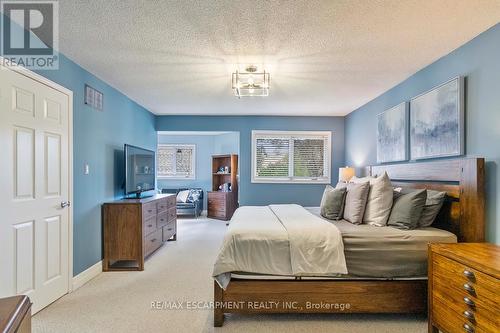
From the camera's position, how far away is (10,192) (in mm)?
2217

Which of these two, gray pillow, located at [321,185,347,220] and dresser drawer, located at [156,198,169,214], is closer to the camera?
gray pillow, located at [321,185,347,220]

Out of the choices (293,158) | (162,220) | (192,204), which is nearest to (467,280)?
(162,220)

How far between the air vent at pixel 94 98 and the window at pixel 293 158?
316 cm

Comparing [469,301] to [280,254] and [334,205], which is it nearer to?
[280,254]

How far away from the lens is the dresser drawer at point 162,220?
4.31 metres

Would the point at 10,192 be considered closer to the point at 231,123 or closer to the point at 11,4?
the point at 11,4

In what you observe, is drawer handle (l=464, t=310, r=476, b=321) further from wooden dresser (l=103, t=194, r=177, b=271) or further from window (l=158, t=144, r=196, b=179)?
window (l=158, t=144, r=196, b=179)

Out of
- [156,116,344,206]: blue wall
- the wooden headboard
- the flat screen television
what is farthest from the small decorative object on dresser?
the wooden headboard

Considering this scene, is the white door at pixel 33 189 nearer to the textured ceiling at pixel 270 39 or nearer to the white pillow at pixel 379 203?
the textured ceiling at pixel 270 39

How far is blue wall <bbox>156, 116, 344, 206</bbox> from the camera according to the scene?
5918 mm

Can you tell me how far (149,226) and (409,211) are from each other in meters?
3.21

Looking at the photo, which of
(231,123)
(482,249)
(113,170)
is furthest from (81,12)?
(231,123)

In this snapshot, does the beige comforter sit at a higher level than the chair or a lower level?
higher

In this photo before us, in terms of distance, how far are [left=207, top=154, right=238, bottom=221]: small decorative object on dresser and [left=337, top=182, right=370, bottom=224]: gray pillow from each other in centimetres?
441
